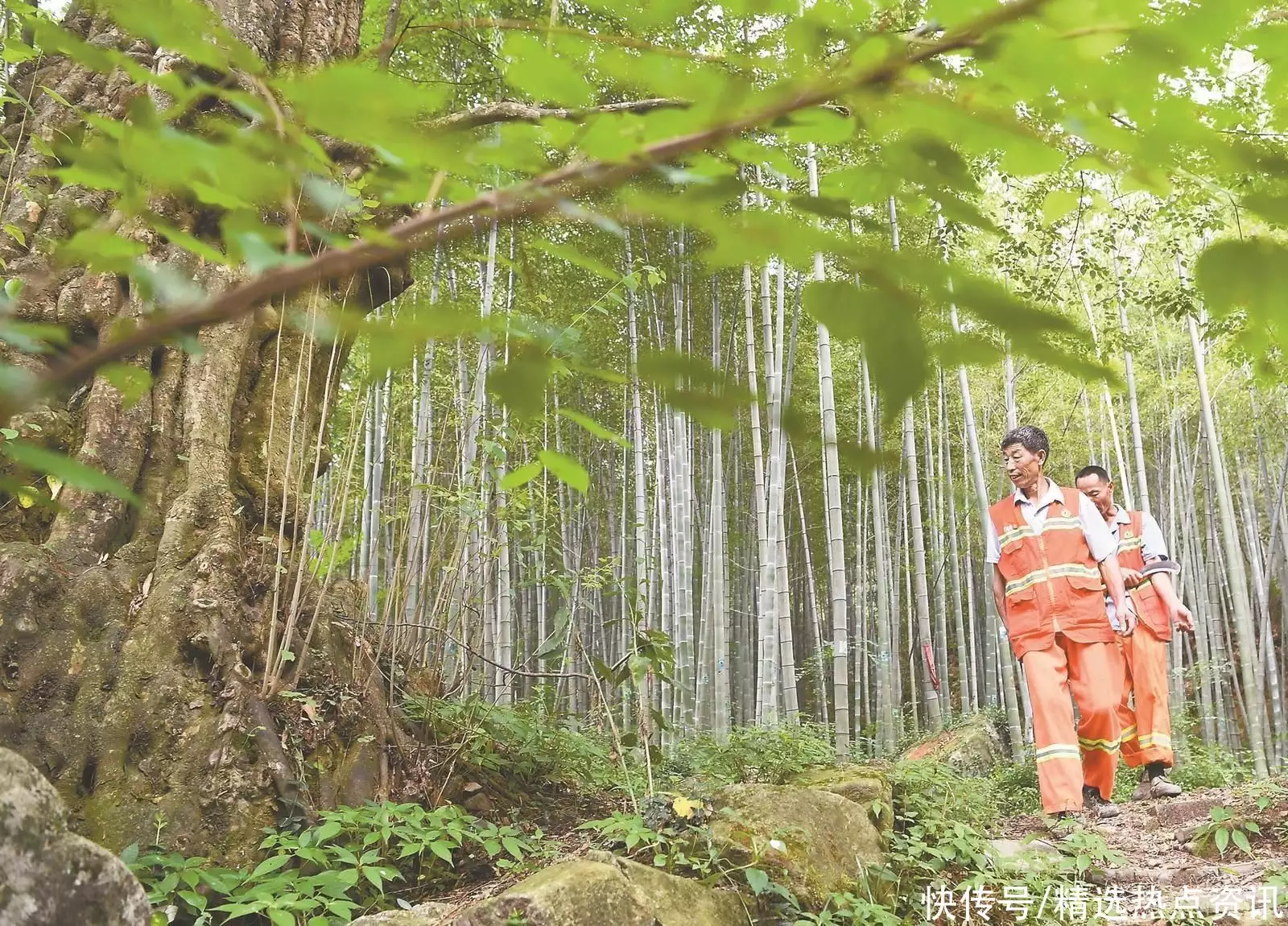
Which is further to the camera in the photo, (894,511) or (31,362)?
(894,511)

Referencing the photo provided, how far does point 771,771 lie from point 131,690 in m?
2.16

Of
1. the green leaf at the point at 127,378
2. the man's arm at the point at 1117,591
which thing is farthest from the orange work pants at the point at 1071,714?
the green leaf at the point at 127,378

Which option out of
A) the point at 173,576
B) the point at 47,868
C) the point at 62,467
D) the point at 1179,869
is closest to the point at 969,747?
the point at 1179,869

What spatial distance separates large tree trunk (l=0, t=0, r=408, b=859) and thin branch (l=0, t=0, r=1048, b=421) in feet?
4.21

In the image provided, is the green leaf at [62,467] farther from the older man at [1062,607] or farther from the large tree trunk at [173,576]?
the older man at [1062,607]

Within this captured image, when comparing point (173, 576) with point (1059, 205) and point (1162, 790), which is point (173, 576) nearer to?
point (1059, 205)

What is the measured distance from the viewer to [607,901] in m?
1.45

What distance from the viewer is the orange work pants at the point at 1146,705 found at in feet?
10.8

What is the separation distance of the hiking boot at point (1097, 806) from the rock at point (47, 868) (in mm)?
3123

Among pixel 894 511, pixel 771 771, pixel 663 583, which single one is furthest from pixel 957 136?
pixel 894 511

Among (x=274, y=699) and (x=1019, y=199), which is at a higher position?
(x=1019, y=199)

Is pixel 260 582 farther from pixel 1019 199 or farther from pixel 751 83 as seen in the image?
pixel 1019 199

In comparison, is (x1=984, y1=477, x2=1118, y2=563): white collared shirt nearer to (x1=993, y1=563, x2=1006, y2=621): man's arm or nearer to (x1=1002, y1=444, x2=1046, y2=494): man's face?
(x1=1002, y1=444, x2=1046, y2=494): man's face

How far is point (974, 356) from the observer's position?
36 centimetres
